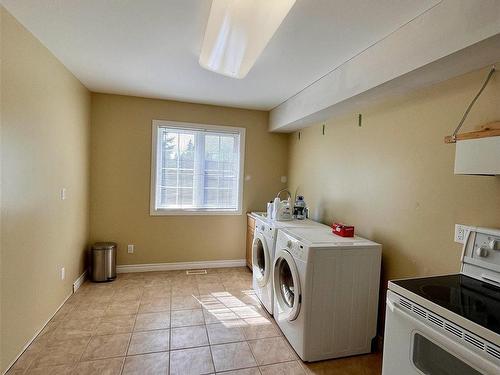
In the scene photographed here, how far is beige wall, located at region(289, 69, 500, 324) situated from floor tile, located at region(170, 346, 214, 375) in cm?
153

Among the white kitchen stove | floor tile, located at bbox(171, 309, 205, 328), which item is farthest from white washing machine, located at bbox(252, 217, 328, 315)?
the white kitchen stove

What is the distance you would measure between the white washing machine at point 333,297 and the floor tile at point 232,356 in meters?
0.37

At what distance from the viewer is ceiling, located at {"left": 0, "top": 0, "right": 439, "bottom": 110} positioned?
161cm

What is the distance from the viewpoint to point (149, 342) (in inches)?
86.4

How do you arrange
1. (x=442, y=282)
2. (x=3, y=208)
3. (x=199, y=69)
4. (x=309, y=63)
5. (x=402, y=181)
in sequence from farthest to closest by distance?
(x=199, y=69), (x=309, y=63), (x=402, y=181), (x=3, y=208), (x=442, y=282)

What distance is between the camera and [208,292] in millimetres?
3164

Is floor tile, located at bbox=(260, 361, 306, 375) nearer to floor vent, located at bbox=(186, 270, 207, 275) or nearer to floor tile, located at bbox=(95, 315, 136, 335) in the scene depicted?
floor tile, located at bbox=(95, 315, 136, 335)

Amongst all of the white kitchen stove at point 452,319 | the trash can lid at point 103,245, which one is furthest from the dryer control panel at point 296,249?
the trash can lid at point 103,245

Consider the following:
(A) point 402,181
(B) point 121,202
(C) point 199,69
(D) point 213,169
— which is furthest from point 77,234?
(A) point 402,181

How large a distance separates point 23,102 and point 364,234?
9.46 ft

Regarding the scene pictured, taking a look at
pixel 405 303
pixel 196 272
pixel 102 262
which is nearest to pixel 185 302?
pixel 196 272

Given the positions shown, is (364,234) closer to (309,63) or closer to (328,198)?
(328,198)

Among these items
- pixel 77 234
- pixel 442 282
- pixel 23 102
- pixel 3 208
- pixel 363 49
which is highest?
pixel 363 49

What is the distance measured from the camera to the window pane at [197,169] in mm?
3789
